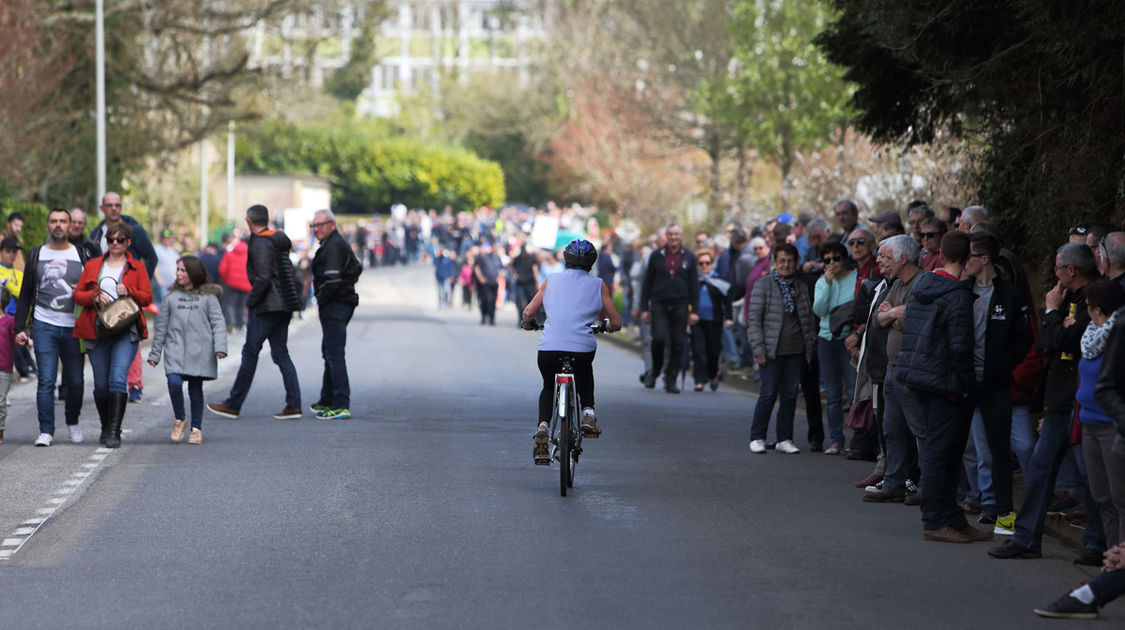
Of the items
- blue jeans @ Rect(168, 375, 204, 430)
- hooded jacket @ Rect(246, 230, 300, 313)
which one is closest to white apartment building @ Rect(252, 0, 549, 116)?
hooded jacket @ Rect(246, 230, 300, 313)

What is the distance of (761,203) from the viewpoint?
3859 centimetres

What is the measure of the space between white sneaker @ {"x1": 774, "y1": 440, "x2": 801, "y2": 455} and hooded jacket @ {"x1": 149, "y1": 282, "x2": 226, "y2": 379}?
4349mm

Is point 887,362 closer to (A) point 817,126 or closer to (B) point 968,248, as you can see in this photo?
(B) point 968,248

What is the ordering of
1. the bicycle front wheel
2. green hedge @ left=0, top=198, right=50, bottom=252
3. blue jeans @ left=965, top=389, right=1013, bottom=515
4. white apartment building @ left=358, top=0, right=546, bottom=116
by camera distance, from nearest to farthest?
1. blue jeans @ left=965, top=389, right=1013, bottom=515
2. the bicycle front wheel
3. green hedge @ left=0, top=198, right=50, bottom=252
4. white apartment building @ left=358, top=0, right=546, bottom=116

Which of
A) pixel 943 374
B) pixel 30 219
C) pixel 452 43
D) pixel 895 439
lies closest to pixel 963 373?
pixel 943 374

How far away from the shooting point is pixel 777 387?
13461mm

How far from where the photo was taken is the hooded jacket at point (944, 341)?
9.20 metres

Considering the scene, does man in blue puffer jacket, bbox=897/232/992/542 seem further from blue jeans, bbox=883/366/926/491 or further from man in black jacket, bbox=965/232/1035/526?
blue jeans, bbox=883/366/926/491

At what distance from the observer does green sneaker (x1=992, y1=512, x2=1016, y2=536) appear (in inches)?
381

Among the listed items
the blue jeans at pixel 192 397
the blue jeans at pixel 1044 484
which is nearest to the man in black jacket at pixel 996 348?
the blue jeans at pixel 1044 484

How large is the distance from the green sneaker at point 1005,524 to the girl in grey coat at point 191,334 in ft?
20.5

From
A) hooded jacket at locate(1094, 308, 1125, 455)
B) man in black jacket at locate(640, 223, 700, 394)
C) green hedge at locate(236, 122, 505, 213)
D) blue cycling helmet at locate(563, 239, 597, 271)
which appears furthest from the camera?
green hedge at locate(236, 122, 505, 213)

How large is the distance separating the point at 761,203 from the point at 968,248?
29.3m

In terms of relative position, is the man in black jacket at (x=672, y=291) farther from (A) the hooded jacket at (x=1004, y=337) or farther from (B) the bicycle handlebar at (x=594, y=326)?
(A) the hooded jacket at (x=1004, y=337)
